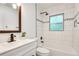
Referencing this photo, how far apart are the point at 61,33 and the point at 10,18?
1.80 meters

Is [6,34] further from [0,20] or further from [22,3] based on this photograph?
[22,3]

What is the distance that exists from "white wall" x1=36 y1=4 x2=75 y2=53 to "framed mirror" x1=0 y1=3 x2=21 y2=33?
1.28 metres

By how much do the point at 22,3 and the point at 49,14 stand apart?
117 centimetres

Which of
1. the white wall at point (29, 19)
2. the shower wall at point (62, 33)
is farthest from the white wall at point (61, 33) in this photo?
the white wall at point (29, 19)

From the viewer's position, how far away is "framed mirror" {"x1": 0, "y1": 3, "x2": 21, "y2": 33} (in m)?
1.74

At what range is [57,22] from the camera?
299 cm

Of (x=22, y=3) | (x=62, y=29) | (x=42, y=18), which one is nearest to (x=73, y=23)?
(x=62, y=29)

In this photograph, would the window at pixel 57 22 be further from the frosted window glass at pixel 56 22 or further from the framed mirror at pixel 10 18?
the framed mirror at pixel 10 18

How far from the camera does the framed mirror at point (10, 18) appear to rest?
1.74 meters

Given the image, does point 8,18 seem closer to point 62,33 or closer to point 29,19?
point 29,19

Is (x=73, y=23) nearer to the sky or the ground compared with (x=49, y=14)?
nearer to the ground

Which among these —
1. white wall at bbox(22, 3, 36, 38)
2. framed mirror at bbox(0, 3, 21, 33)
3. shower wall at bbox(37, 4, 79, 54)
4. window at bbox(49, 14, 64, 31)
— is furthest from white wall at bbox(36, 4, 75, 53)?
framed mirror at bbox(0, 3, 21, 33)

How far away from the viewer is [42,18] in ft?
10.6

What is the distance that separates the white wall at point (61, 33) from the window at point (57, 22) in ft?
0.37
